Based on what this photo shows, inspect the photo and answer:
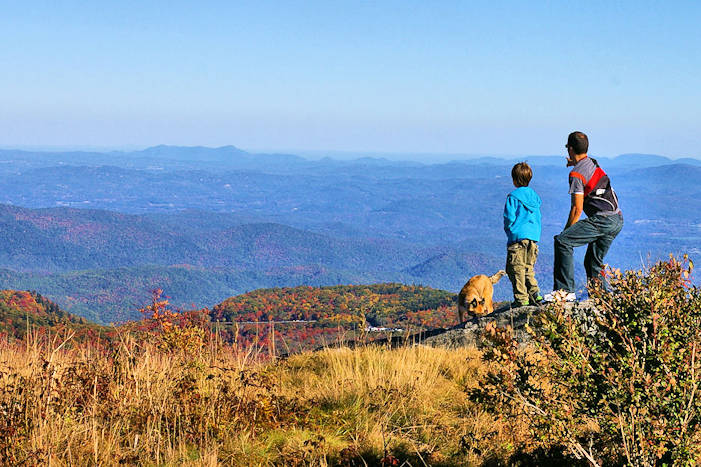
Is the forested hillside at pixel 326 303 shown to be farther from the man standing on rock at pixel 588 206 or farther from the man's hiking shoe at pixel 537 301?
the man standing on rock at pixel 588 206

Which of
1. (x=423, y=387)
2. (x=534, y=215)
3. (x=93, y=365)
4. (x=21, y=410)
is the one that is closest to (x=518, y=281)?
(x=534, y=215)

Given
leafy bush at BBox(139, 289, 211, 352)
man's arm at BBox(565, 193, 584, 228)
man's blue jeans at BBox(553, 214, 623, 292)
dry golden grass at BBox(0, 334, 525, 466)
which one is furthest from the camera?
man's blue jeans at BBox(553, 214, 623, 292)

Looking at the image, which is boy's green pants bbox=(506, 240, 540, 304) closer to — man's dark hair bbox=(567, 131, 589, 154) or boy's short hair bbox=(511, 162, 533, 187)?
boy's short hair bbox=(511, 162, 533, 187)

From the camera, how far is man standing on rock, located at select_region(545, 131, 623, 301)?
24.9 ft

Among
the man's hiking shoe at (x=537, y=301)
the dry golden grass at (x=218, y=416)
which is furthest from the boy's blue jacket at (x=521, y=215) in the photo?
the dry golden grass at (x=218, y=416)

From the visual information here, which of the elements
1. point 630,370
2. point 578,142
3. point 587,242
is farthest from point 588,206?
point 630,370

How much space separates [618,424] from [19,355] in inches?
203

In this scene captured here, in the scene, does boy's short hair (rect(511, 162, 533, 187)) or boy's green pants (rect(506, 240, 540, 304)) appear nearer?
boy's short hair (rect(511, 162, 533, 187))

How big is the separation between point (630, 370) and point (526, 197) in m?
5.93

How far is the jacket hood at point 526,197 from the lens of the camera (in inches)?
351

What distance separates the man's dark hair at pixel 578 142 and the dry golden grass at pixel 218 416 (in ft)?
11.0

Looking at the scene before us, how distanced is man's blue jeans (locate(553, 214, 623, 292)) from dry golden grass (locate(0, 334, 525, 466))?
267cm

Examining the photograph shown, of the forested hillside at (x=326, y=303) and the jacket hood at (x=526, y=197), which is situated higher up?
the jacket hood at (x=526, y=197)

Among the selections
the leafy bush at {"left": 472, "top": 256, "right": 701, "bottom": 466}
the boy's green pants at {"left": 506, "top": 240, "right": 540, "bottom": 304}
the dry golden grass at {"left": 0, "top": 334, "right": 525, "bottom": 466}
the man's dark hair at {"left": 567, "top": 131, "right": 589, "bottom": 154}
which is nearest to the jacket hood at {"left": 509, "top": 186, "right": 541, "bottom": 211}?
the boy's green pants at {"left": 506, "top": 240, "right": 540, "bottom": 304}
